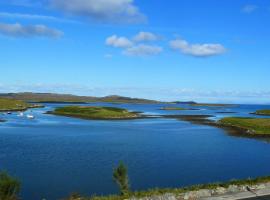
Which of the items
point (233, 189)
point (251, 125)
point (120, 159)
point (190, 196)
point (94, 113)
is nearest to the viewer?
point (190, 196)

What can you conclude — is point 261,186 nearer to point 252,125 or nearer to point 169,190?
point 169,190

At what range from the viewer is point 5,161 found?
4575 centimetres

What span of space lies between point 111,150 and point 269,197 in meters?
36.7

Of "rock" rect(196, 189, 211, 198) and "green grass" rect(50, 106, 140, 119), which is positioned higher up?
"green grass" rect(50, 106, 140, 119)

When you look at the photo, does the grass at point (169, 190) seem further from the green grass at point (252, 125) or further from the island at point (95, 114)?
the island at point (95, 114)

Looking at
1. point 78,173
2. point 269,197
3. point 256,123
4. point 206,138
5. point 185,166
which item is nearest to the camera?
point 269,197

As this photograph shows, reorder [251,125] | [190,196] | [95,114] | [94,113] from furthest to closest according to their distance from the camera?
[94,113] → [95,114] → [251,125] → [190,196]

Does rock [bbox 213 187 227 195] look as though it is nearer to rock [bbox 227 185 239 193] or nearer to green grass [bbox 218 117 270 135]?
rock [bbox 227 185 239 193]

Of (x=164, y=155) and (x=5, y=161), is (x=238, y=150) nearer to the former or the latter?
(x=164, y=155)

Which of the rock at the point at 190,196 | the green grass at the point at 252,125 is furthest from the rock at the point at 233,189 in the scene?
the green grass at the point at 252,125

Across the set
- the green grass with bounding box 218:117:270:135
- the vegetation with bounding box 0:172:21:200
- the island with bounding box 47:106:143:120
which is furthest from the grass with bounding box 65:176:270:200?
the island with bounding box 47:106:143:120

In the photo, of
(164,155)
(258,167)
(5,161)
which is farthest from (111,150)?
(258,167)

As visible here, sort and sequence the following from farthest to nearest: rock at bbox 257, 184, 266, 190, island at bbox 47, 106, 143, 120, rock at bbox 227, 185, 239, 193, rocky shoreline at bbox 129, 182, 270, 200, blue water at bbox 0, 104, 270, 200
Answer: island at bbox 47, 106, 143, 120 < blue water at bbox 0, 104, 270, 200 < rock at bbox 257, 184, 266, 190 < rock at bbox 227, 185, 239, 193 < rocky shoreline at bbox 129, 182, 270, 200

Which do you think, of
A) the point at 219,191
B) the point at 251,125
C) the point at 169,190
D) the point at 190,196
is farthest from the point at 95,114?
the point at 190,196
